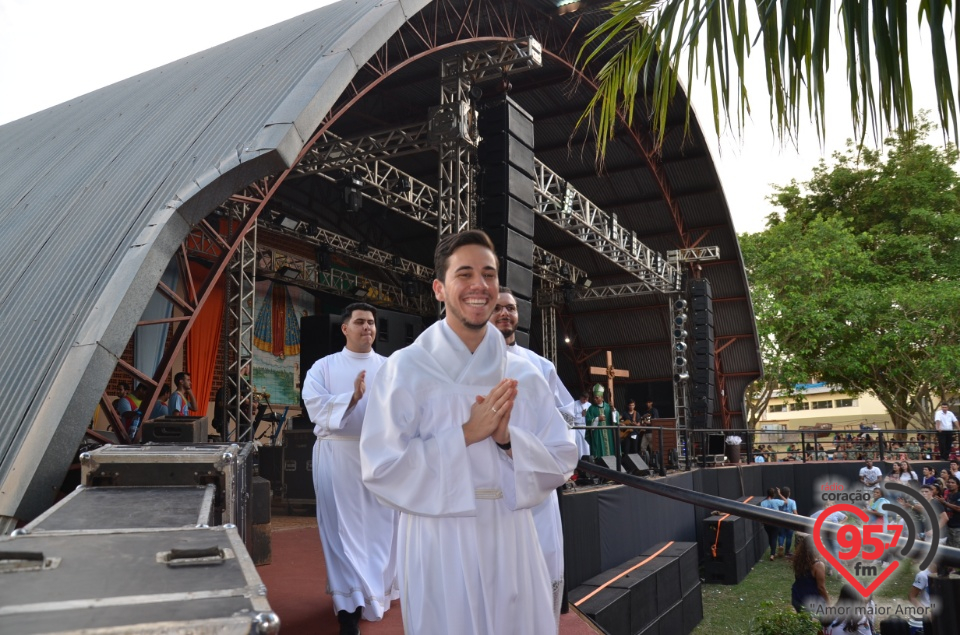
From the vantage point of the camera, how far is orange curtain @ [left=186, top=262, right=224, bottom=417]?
17000 millimetres

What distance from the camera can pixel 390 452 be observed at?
2.49 m

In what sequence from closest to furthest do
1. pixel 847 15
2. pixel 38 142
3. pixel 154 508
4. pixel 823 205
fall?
pixel 847 15 < pixel 154 508 < pixel 38 142 < pixel 823 205

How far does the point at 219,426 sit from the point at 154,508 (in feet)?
39.5

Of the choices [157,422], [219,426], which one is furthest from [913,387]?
[157,422]

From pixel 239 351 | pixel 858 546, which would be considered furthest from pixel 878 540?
pixel 239 351

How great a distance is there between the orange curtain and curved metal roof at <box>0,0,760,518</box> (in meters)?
3.31

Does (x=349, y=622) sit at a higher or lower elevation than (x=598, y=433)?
lower

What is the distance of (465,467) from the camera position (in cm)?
247

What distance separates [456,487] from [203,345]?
15.9 m

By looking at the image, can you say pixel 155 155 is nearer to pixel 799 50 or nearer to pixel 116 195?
pixel 116 195

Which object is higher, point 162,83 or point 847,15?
point 162,83

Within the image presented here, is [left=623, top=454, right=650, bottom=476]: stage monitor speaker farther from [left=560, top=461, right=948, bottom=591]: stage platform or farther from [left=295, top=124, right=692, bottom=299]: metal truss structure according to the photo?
[left=295, top=124, right=692, bottom=299]: metal truss structure

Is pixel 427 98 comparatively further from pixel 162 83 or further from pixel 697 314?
pixel 697 314

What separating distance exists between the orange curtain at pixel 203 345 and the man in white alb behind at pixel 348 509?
13039mm
